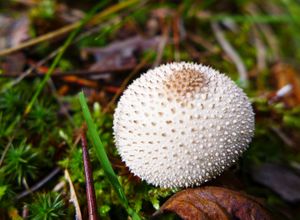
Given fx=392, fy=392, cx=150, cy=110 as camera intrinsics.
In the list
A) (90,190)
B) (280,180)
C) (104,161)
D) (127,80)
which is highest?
(127,80)

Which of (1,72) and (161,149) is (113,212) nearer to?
(161,149)

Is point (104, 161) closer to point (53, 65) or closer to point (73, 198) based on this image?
point (73, 198)

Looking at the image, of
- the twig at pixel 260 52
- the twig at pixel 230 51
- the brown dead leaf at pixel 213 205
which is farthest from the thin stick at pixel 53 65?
the twig at pixel 260 52

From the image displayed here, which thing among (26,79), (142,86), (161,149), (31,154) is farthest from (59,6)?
(161,149)

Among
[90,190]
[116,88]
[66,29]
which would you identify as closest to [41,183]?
[90,190]

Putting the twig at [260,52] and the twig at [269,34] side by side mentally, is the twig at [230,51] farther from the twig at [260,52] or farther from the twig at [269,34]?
the twig at [269,34]

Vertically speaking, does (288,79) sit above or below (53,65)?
below

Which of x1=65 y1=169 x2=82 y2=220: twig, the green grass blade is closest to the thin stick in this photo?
x1=65 y1=169 x2=82 y2=220: twig
